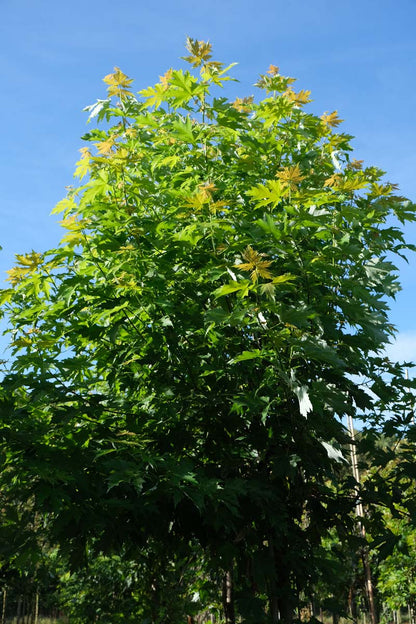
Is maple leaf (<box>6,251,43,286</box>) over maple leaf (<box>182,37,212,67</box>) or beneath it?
beneath

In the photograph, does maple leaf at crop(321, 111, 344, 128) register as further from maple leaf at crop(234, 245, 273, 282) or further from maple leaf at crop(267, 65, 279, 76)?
maple leaf at crop(234, 245, 273, 282)

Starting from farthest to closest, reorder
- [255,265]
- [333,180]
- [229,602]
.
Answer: [229,602] → [333,180] → [255,265]

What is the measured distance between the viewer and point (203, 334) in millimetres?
5430

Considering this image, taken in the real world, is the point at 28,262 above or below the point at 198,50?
below

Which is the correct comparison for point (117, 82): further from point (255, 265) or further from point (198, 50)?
point (255, 265)

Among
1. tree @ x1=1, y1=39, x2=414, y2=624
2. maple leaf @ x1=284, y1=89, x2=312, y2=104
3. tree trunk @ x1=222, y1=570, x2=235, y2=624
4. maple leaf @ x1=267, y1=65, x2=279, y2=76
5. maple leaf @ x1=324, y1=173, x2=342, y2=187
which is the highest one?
maple leaf @ x1=267, y1=65, x2=279, y2=76

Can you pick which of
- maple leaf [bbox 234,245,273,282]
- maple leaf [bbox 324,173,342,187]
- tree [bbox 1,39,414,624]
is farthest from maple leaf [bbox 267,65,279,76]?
maple leaf [bbox 234,245,273,282]

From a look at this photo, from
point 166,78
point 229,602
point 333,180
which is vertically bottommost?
point 229,602

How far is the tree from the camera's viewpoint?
4496 mm

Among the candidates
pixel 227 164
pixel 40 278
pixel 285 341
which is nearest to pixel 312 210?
pixel 285 341

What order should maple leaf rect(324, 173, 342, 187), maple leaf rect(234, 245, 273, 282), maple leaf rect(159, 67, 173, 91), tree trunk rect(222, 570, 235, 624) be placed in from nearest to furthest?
maple leaf rect(234, 245, 273, 282)
maple leaf rect(324, 173, 342, 187)
maple leaf rect(159, 67, 173, 91)
tree trunk rect(222, 570, 235, 624)

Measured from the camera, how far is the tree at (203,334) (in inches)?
177

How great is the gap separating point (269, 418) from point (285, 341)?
120 centimetres

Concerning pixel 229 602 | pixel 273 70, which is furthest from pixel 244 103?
pixel 229 602
